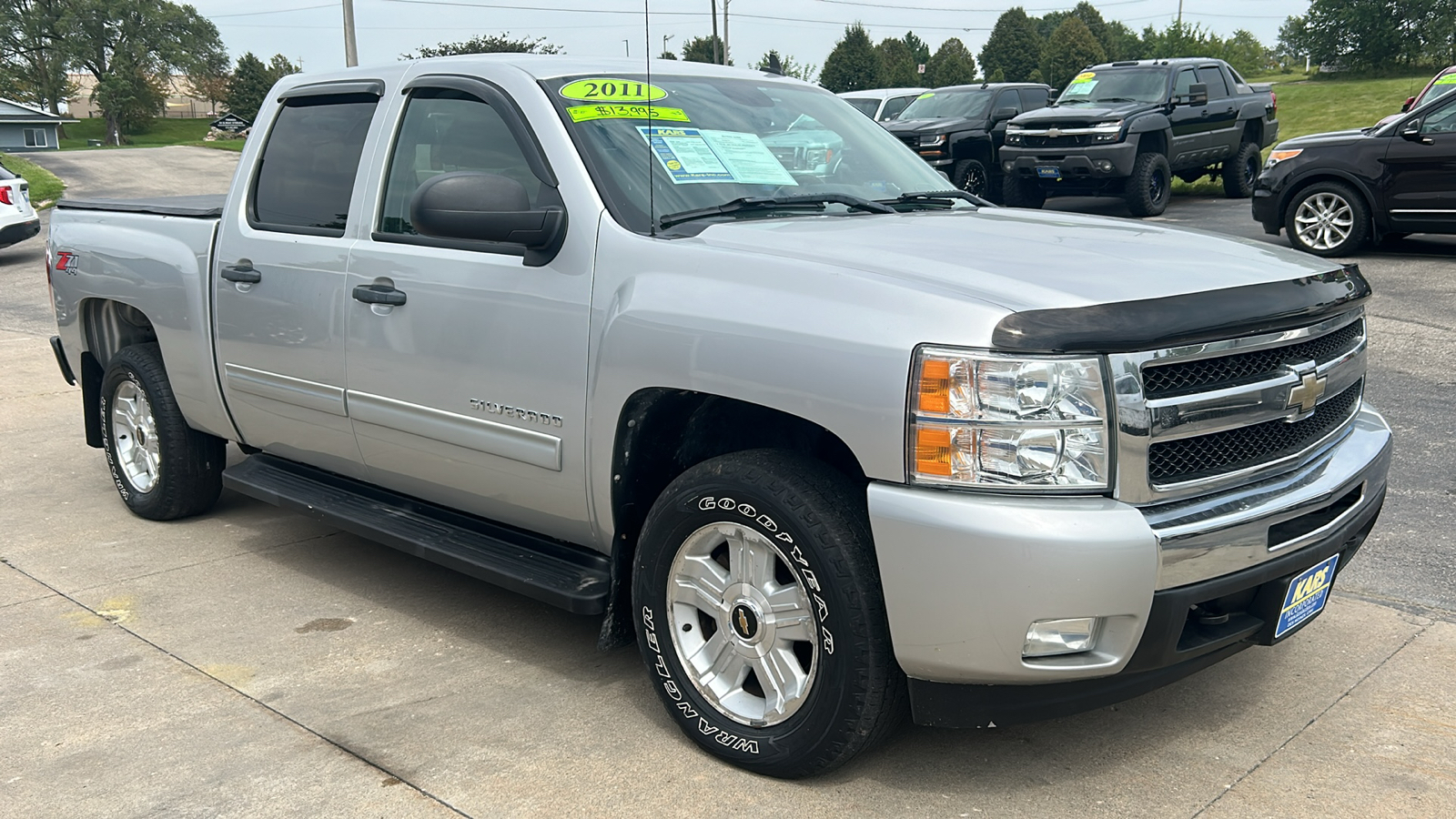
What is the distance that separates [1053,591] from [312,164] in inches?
128

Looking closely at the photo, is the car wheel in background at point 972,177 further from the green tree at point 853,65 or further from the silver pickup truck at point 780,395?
the green tree at point 853,65

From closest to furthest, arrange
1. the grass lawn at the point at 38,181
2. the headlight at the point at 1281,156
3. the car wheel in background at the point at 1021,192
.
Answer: the headlight at the point at 1281,156, the car wheel in background at the point at 1021,192, the grass lawn at the point at 38,181

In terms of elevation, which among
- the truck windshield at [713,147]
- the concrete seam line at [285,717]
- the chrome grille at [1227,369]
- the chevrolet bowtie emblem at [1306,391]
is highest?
the truck windshield at [713,147]

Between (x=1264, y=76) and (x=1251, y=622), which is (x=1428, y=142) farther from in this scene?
(x=1264, y=76)

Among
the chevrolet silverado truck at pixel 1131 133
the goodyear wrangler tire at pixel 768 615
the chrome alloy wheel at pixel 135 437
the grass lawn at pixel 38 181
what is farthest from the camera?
the grass lawn at pixel 38 181

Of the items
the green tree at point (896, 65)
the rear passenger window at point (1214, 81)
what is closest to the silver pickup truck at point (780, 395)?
the rear passenger window at point (1214, 81)

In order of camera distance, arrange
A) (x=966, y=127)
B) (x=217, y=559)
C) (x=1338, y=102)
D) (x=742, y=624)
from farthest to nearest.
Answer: (x=1338, y=102) < (x=966, y=127) < (x=217, y=559) < (x=742, y=624)

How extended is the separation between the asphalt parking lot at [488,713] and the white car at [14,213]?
1295 centimetres

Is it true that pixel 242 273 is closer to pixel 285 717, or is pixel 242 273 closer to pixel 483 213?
pixel 483 213

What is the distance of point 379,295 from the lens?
13.6 feet

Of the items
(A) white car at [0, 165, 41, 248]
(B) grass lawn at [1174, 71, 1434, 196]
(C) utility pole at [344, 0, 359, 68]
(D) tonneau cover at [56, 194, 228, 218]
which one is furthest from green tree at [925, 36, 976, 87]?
(D) tonneau cover at [56, 194, 228, 218]

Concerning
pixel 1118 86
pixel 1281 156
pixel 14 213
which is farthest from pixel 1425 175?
pixel 14 213

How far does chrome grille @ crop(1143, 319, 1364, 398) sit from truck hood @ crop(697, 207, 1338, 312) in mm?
174

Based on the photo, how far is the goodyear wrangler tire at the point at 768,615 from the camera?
3012mm
